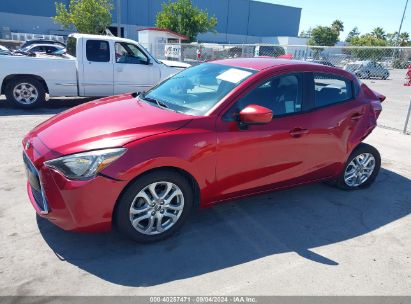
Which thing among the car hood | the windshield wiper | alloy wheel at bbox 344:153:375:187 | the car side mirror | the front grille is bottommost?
alloy wheel at bbox 344:153:375:187

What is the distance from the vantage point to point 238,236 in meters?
3.53

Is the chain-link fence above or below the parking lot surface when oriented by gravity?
above

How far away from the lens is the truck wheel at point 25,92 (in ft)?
27.7

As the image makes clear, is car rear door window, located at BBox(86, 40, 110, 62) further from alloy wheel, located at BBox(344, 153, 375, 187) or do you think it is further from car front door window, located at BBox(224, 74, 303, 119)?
alloy wheel, located at BBox(344, 153, 375, 187)

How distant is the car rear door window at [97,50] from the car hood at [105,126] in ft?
18.3

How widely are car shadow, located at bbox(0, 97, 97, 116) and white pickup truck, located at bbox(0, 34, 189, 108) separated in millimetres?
198

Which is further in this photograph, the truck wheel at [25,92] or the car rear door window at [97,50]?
the car rear door window at [97,50]

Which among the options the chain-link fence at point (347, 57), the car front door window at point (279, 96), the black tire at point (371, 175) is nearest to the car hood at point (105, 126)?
the car front door window at point (279, 96)

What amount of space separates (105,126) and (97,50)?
6.43m

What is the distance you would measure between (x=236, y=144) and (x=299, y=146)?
86 cm

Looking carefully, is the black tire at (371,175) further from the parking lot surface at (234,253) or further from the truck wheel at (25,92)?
the truck wheel at (25,92)

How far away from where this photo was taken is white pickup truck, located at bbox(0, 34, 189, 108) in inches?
331

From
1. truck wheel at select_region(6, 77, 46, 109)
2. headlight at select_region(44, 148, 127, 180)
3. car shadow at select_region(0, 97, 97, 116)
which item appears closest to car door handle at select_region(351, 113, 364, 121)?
headlight at select_region(44, 148, 127, 180)

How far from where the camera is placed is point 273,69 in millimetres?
3801
